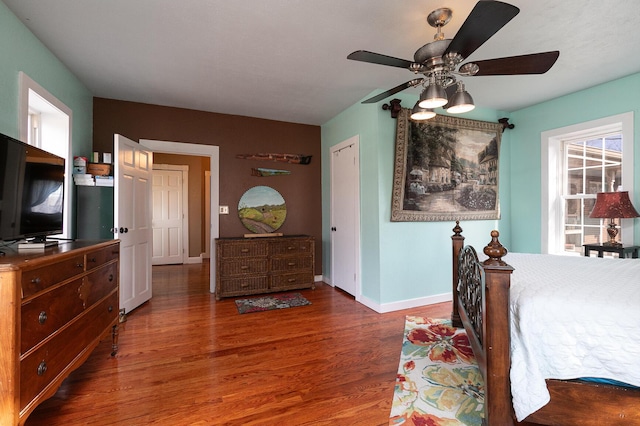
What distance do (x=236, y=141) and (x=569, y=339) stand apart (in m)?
4.15

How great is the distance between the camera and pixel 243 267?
3.92 m

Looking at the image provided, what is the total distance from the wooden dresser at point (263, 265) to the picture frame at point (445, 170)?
61.2 inches

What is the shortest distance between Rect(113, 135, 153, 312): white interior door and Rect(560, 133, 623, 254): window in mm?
5380

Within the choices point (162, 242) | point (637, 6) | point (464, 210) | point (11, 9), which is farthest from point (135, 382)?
point (162, 242)

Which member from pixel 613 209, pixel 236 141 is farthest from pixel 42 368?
pixel 613 209

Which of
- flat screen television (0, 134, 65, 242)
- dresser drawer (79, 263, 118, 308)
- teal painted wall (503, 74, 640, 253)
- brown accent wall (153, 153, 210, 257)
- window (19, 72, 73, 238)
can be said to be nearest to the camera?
flat screen television (0, 134, 65, 242)

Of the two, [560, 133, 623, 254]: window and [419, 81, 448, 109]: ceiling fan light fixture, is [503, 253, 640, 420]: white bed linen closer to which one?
[419, 81, 448, 109]: ceiling fan light fixture

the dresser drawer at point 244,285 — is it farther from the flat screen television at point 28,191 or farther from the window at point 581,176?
the window at point 581,176

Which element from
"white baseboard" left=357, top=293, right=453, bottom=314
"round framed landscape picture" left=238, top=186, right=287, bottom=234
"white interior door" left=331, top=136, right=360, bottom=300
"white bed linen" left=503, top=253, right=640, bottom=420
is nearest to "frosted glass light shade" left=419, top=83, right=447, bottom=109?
"white bed linen" left=503, top=253, right=640, bottom=420

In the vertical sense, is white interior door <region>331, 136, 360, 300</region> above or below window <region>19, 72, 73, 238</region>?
below

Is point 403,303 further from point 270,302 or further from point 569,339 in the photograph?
point 569,339

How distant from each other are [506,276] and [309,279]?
3185 millimetres

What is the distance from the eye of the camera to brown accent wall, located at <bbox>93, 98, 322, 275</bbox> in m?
3.68

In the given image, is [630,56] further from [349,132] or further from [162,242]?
[162,242]
